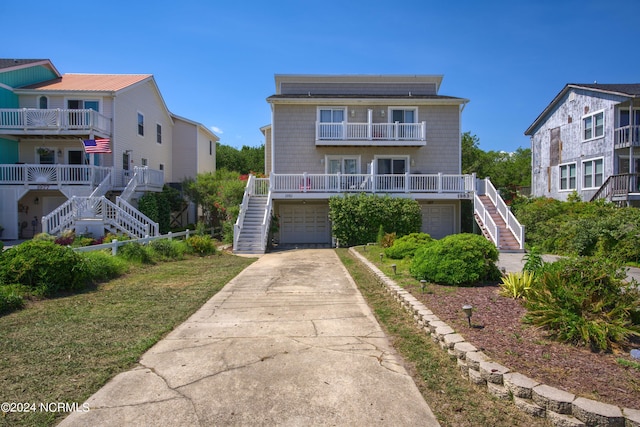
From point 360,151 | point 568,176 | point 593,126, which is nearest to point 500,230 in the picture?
point 360,151

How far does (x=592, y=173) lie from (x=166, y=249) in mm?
23961

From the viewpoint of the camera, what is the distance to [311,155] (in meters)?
21.4

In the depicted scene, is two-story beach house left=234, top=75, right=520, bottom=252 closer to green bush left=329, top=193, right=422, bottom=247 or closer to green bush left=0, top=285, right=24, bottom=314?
green bush left=329, top=193, right=422, bottom=247

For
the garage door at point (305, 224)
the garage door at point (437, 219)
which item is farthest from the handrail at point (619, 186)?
the garage door at point (305, 224)

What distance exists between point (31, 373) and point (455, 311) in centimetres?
534

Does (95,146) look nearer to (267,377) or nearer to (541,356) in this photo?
(267,377)

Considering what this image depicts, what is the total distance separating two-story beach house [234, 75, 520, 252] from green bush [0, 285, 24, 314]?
12481mm

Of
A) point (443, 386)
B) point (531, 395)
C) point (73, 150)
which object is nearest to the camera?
point (531, 395)

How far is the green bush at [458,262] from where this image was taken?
24.7 feet

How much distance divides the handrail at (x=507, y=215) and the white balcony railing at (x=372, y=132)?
14.2 ft

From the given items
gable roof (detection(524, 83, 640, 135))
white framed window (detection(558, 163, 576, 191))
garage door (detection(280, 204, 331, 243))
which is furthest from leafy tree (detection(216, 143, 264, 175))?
white framed window (detection(558, 163, 576, 191))

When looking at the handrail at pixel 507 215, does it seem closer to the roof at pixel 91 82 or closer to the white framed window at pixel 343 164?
the white framed window at pixel 343 164

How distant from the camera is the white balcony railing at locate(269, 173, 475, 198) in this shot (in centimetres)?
1911

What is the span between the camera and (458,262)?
24.9 ft
